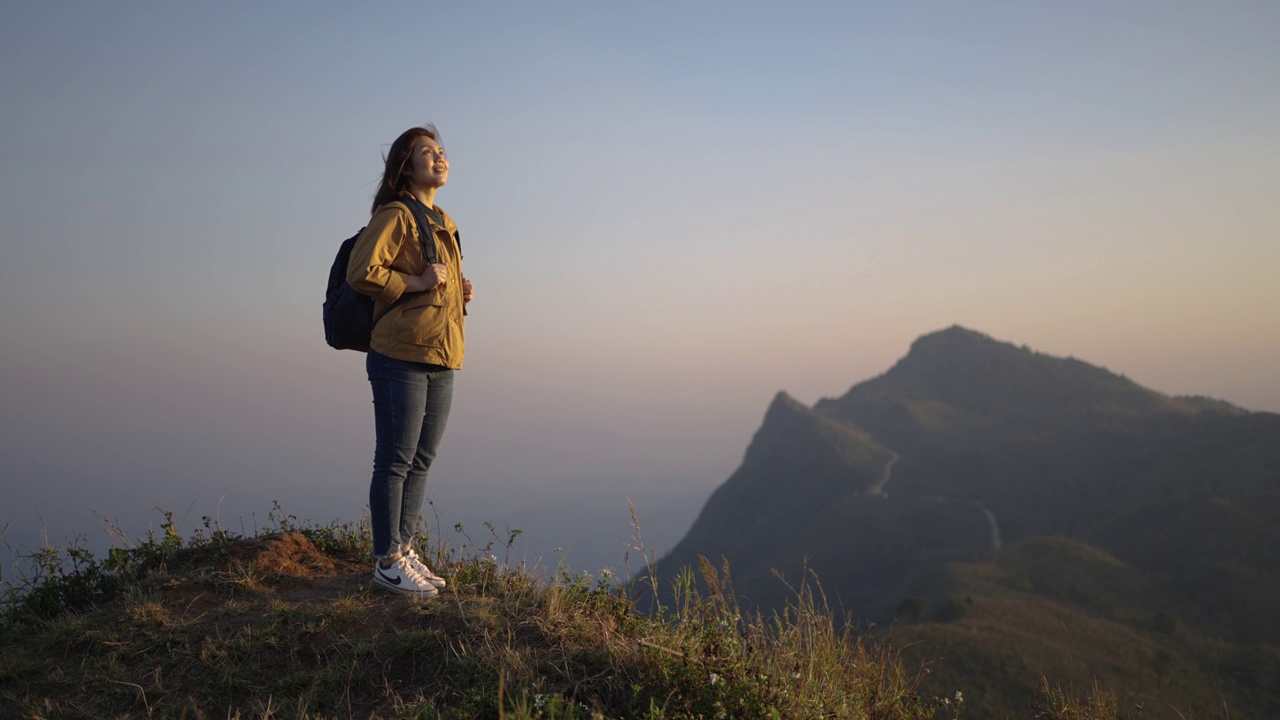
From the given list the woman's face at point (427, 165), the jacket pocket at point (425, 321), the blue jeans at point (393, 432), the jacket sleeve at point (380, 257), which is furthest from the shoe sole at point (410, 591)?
the woman's face at point (427, 165)

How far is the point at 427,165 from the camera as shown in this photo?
4.59 m

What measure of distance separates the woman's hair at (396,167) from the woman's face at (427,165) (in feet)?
0.12

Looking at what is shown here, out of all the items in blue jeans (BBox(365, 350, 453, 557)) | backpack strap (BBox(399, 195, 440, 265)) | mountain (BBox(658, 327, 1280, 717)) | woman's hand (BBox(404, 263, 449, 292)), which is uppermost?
backpack strap (BBox(399, 195, 440, 265))

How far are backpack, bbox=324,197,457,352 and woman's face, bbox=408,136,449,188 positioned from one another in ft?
0.53

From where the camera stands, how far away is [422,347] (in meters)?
4.39

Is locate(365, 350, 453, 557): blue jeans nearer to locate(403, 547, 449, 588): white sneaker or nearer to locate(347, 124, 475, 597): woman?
locate(347, 124, 475, 597): woman

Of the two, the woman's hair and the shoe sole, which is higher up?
the woman's hair

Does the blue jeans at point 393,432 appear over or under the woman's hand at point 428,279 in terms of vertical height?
under

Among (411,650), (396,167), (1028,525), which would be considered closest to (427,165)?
(396,167)

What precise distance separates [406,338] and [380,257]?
472mm

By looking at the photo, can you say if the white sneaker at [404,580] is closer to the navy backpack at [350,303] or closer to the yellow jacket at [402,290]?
the yellow jacket at [402,290]

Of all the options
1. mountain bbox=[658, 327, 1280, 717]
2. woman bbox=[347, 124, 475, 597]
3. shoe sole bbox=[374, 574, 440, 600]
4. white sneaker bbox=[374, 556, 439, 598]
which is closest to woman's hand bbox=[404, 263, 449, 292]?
woman bbox=[347, 124, 475, 597]

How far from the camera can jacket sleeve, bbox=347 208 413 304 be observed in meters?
4.15

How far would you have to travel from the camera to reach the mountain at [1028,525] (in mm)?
40781
